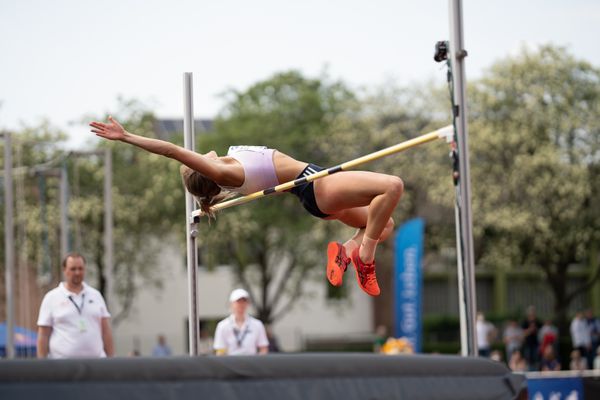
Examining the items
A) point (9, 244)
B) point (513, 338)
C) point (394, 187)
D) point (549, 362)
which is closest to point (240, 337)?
point (394, 187)

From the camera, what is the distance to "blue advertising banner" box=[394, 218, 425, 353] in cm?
2155

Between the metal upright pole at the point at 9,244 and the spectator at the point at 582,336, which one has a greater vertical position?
the metal upright pole at the point at 9,244

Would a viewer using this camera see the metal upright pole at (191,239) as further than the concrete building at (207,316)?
No

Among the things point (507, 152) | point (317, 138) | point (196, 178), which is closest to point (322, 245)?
point (317, 138)

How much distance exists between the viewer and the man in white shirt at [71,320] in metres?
7.97

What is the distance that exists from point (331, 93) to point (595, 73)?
Answer: 821 centimetres

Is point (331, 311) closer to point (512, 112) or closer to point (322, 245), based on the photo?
point (322, 245)

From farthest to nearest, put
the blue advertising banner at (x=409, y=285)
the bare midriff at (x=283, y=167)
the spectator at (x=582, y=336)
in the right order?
the spectator at (x=582, y=336) < the blue advertising banner at (x=409, y=285) < the bare midriff at (x=283, y=167)

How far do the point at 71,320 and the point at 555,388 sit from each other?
676 centimetres

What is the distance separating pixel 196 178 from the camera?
666cm

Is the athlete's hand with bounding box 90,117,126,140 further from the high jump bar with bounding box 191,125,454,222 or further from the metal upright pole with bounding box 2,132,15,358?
the metal upright pole with bounding box 2,132,15,358

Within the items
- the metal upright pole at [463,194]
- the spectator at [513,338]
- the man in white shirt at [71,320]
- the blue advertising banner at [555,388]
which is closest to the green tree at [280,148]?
the spectator at [513,338]

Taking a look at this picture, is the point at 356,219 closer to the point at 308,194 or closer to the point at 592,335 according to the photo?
the point at 308,194

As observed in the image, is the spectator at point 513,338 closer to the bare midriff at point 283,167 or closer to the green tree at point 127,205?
the green tree at point 127,205
